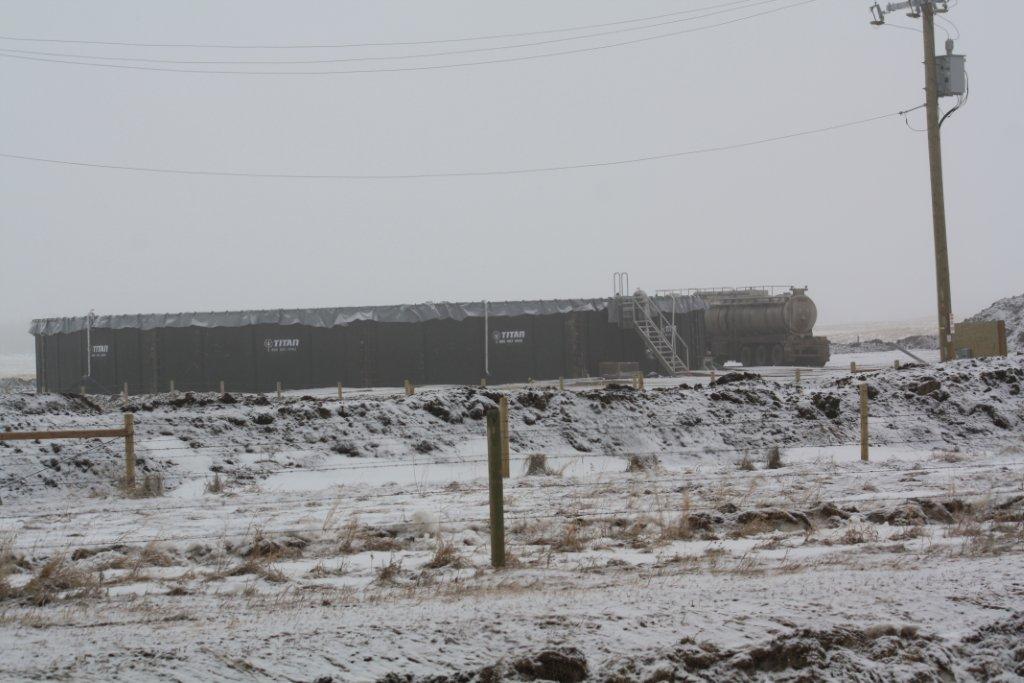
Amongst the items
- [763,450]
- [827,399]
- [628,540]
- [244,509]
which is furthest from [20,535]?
[827,399]

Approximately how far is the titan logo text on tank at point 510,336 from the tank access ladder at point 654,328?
175 inches

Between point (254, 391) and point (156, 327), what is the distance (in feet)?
→ 18.3

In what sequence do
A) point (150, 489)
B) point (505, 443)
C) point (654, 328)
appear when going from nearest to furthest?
point (150, 489) < point (505, 443) < point (654, 328)

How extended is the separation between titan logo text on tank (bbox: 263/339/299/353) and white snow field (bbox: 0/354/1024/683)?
22167 millimetres

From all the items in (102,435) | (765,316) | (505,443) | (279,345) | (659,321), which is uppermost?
(765,316)

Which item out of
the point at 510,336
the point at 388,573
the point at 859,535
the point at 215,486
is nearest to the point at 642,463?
the point at 215,486

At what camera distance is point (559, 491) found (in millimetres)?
15047

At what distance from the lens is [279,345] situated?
144 ft

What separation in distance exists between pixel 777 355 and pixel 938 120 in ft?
78.1

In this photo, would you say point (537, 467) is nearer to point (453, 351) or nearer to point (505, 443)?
point (505, 443)

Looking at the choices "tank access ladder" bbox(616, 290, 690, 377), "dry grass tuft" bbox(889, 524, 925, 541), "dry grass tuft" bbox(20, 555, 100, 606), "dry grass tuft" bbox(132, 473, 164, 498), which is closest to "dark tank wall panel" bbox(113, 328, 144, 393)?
"tank access ladder" bbox(616, 290, 690, 377)

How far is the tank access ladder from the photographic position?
43.5 meters

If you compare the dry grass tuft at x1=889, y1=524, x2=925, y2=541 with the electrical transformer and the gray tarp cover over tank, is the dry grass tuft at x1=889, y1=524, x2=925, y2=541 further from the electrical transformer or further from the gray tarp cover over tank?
the gray tarp cover over tank

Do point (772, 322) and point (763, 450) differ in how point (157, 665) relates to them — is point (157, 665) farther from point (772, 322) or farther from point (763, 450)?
point (772, 322)
